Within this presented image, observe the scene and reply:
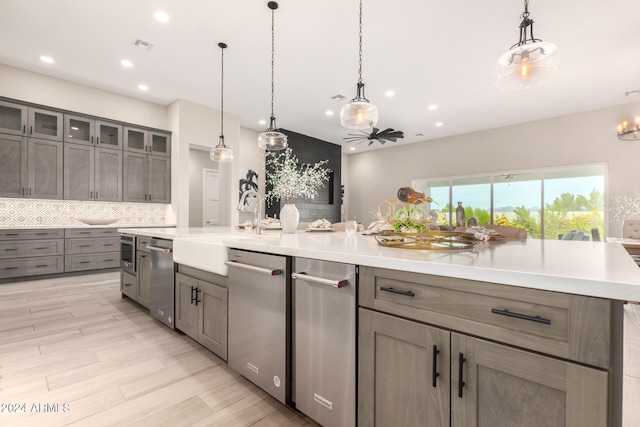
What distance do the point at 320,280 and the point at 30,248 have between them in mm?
5301

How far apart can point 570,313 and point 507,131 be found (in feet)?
25.6

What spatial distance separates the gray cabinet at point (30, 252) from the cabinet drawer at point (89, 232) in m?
0.10

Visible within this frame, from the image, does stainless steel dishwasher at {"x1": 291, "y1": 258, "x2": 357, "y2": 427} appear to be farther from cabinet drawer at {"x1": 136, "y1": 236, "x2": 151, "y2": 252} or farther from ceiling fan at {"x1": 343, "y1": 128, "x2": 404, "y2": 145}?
ceiling fan at {"x1": 343, "y1": 128, "x2": 404, "y2": 145}

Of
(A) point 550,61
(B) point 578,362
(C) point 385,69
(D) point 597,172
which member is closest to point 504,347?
(B) point 578,362

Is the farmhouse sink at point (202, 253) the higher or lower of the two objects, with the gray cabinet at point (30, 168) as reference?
lower

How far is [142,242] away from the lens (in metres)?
2.93

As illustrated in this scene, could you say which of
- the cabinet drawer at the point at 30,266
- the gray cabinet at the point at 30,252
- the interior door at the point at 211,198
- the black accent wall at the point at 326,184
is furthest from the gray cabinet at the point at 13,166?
the black accent wall at the point at 326,184

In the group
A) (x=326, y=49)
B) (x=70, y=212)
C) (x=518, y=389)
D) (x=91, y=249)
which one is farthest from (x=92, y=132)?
(x=518, y=389)

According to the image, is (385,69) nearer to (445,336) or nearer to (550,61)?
(550,61)

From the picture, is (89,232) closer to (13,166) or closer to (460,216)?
(13,166)

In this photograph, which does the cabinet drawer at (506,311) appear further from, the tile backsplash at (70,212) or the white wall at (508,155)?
the white wall at (508,155)

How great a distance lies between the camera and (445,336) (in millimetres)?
942

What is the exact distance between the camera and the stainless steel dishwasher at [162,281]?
241 centimetres

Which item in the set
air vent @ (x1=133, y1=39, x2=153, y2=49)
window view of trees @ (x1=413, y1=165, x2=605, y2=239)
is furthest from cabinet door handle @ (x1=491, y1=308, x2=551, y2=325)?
window view of trees @ (x1=413, y1=165, x2=605, y2=239)
